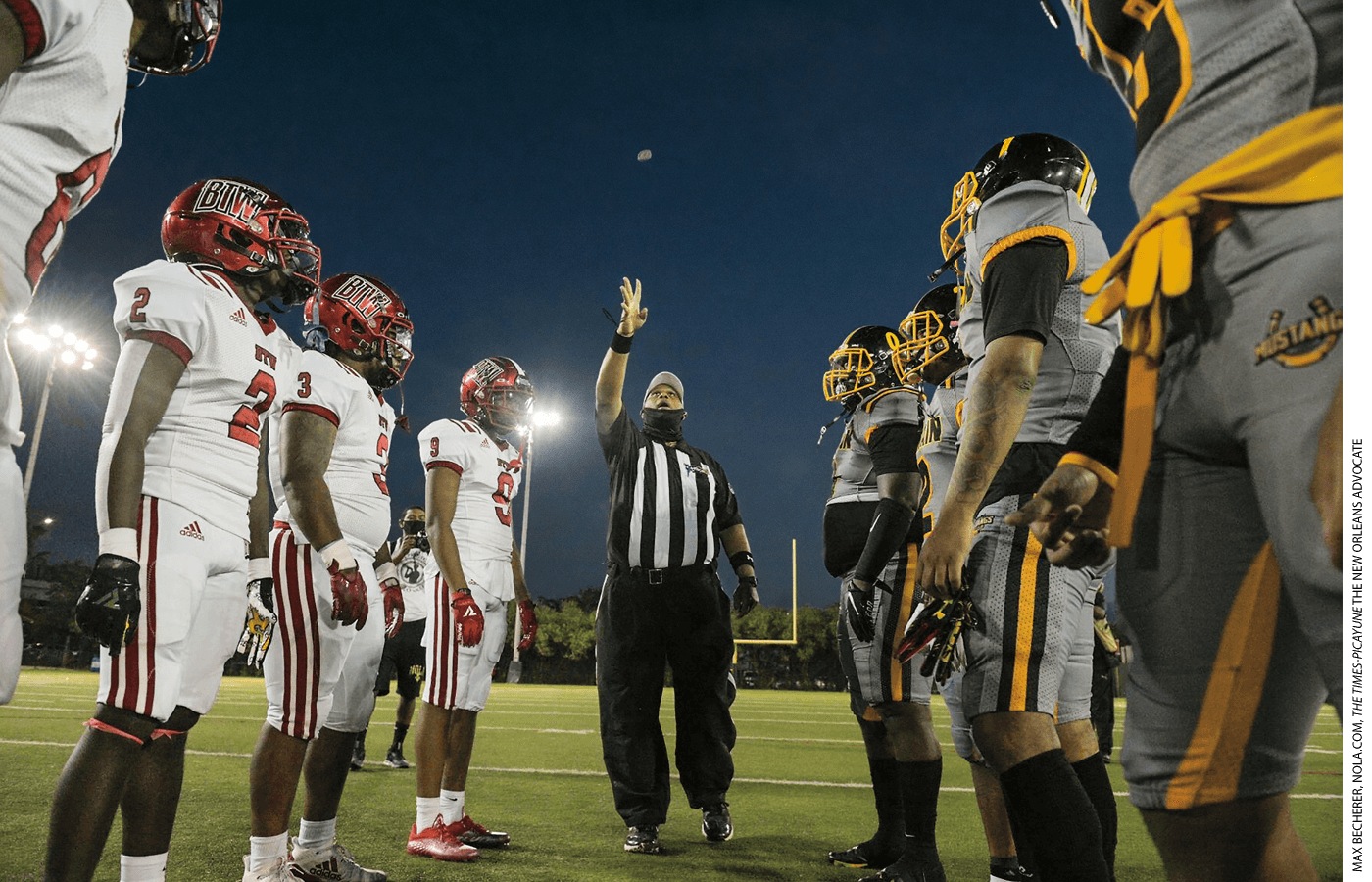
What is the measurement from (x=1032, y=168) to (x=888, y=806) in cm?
299

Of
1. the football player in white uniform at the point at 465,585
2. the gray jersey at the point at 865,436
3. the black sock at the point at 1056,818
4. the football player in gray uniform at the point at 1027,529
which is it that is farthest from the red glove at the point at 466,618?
the black sock at the point at 1056,818

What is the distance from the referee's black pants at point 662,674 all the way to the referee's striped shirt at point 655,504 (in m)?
0.11

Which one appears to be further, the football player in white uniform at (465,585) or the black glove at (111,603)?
the football player in white uniform at (465,585)

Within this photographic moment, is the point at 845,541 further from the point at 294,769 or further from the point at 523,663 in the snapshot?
the point at 523,663

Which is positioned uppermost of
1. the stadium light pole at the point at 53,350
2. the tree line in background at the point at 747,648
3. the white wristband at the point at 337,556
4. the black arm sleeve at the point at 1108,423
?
the stadium light pole at the point at 53,350

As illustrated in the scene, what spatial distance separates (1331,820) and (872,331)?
3.63m

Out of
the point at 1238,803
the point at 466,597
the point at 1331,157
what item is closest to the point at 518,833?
the point at 466,597

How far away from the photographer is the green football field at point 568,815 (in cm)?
354

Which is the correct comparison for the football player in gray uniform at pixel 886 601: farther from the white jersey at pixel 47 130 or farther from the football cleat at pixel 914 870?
the white jersey at pixel 47 130

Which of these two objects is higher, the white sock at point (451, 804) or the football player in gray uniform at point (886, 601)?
the football player in gray uniform at point (886, 601)

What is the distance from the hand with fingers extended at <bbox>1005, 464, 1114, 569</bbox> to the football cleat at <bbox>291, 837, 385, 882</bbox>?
3.17m

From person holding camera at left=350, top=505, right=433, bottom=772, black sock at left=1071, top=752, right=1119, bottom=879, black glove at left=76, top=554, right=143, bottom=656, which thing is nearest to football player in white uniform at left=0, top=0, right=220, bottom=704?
black glove at left=76, top=554, right=143, bottom=656

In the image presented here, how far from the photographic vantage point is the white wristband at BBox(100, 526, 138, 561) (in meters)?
2.11

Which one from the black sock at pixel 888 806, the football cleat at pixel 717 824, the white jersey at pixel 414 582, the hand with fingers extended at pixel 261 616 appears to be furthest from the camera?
the white jersey at pixel 414 582
